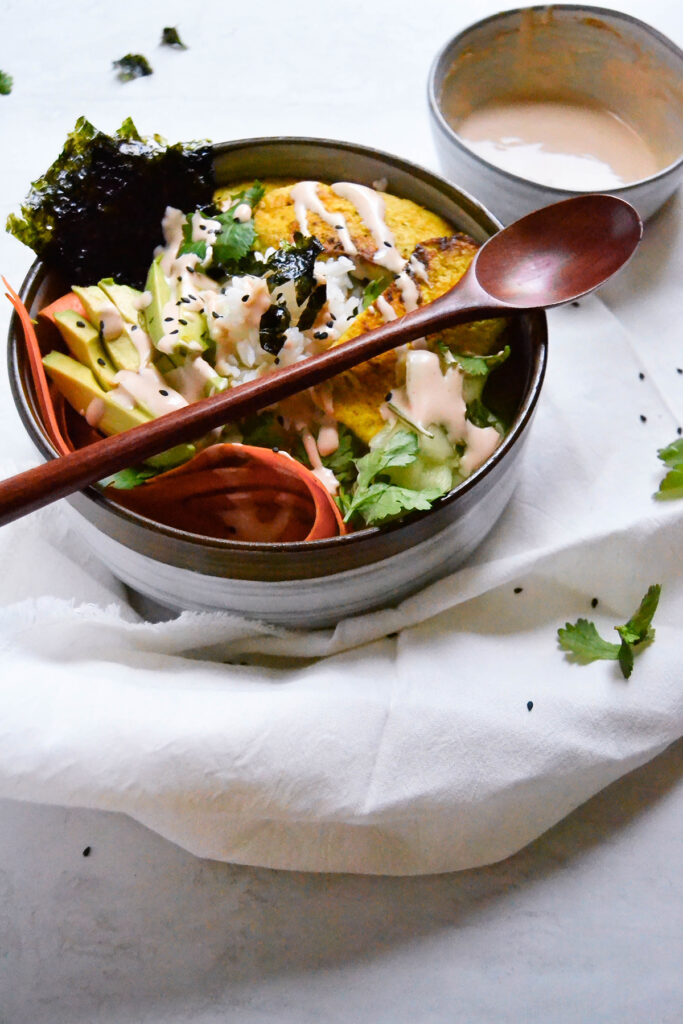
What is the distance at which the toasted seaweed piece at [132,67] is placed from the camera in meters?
2.83

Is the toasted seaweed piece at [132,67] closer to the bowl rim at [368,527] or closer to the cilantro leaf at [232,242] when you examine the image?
the bowl rim at [368,527]

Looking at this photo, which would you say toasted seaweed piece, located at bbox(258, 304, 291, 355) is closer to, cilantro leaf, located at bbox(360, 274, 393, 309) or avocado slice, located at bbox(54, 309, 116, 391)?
cilantro leaf, located at bbox(360, 274, 393, 309)

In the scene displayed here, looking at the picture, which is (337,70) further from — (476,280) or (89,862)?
(89,862)

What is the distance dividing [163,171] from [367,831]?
1402mm

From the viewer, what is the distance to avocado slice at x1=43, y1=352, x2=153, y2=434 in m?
1.77

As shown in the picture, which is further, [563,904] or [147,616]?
[147,616]

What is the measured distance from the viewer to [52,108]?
275 cm

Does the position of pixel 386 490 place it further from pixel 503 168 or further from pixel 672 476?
pixel 503 168

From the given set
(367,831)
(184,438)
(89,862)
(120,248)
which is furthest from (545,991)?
(120,248)

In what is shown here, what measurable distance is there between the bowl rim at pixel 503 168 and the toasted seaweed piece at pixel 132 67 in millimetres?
915

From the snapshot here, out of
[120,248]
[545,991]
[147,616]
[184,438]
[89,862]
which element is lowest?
[545,991]

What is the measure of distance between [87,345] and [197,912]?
42.2 inches

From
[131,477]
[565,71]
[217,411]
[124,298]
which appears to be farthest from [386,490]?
[565,71]

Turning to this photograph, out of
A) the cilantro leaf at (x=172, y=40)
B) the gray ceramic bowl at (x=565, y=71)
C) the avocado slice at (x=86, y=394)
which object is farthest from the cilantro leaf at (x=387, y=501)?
the cilantro leaf at (x=172, y=40)
